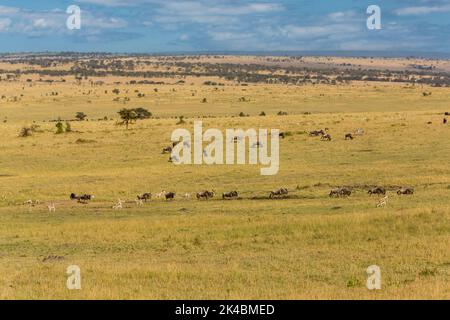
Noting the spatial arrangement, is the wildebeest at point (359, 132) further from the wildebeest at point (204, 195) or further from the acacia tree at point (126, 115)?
the wildebeest at point (204, 195)

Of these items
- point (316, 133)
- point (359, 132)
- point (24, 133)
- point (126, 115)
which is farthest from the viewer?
point (126, 115)

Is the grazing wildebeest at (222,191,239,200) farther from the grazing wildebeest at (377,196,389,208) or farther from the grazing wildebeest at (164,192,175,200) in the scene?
the grazing wildebeest at (377,196,389,208)

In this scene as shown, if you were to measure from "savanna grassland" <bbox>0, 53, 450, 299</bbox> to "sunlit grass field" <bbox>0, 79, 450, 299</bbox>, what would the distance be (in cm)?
7

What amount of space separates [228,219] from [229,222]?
34 centimetres

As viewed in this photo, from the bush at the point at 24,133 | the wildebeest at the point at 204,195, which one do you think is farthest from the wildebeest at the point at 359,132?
the bush at the point at 24,133

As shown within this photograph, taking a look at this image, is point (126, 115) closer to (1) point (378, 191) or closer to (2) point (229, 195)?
(2) point (229, 195)

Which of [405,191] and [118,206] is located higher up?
[405,191]

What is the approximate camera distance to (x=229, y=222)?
2748 centimetres

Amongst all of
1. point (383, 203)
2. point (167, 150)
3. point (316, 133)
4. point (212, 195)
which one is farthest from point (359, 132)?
point (383, 203)

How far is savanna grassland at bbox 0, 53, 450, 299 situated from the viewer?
17828 mm

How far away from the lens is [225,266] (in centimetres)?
2045

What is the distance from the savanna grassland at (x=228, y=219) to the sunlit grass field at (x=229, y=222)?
7cm

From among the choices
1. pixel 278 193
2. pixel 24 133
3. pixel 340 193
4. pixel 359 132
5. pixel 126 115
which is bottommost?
pixel 278 193
